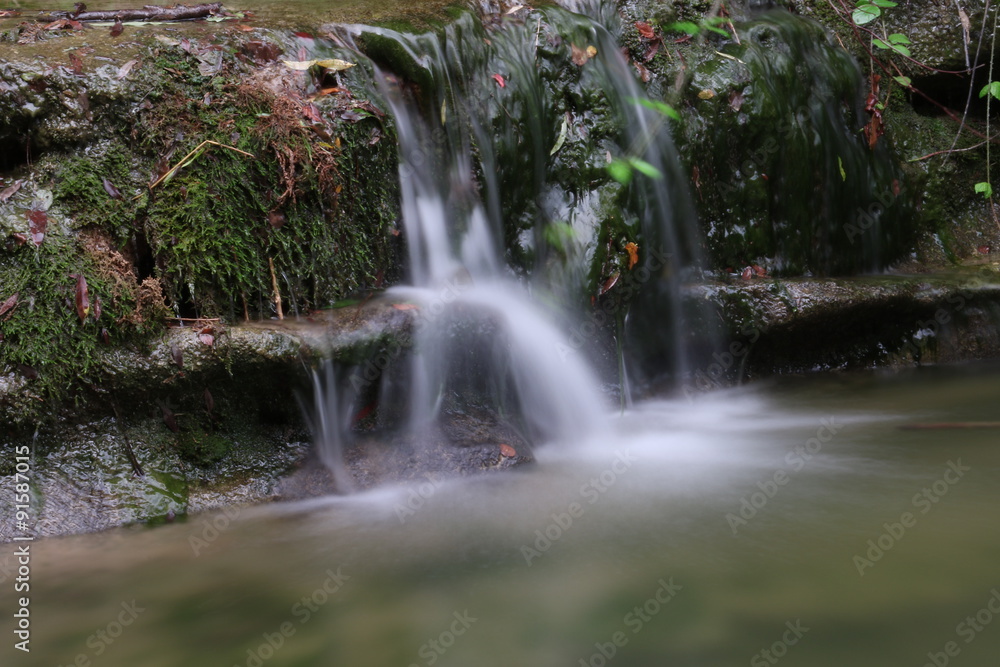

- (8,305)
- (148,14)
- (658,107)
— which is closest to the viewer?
(8,305)

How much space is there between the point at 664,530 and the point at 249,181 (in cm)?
226

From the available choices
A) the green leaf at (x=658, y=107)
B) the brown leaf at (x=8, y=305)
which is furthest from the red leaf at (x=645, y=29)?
the brown leaf at (x=8, y=305)

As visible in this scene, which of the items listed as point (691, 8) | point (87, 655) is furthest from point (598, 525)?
point (691, 8)

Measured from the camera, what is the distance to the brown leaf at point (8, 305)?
3.12 m

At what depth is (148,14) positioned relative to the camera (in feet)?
13.6

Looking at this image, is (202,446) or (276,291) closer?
(202,446)

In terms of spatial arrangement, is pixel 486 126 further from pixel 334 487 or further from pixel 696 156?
pixel 334 487

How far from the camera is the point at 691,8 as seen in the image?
5.51 meters

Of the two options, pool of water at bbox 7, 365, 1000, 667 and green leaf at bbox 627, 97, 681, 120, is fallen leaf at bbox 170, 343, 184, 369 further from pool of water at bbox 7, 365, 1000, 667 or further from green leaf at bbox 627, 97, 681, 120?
green leaf at bbox 627, 97, 681, 120

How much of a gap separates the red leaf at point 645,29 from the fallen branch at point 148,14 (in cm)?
261

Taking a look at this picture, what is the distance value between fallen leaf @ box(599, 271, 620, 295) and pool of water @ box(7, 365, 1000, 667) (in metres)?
1.02

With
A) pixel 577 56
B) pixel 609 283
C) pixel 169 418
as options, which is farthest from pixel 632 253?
pixel 169 418

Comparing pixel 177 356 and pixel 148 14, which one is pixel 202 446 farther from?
pixel 148 14

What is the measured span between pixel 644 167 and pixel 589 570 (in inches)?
108
